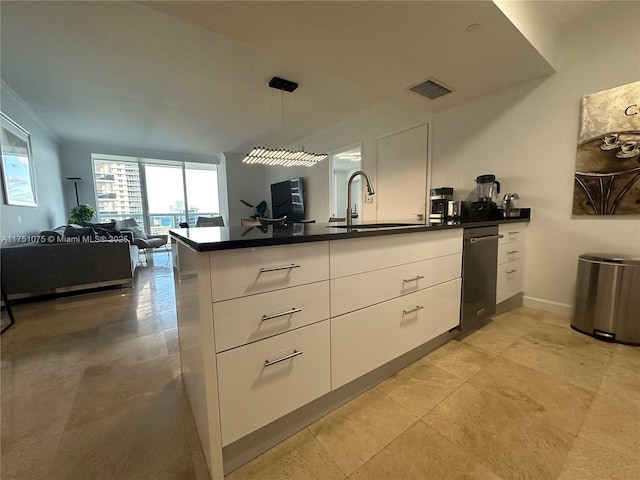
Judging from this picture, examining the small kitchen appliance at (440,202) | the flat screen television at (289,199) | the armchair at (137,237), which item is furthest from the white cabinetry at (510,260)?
the armchair at (137,237)

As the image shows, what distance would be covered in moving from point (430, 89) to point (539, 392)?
2594 mm

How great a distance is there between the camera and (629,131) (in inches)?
75.7

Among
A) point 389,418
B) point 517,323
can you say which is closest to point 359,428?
point 389,418

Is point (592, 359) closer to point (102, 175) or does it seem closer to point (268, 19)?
point (268, 19)

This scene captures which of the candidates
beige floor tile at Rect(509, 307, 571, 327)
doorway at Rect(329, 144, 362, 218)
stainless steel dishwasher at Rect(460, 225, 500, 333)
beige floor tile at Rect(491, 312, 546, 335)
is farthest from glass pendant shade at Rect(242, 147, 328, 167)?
beige floor tile at Rect(509, 307, 571, 327)

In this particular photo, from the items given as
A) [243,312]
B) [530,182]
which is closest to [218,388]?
[243,312]

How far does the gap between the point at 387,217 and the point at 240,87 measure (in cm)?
267

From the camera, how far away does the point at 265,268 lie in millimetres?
923

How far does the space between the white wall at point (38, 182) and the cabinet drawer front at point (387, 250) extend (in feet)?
13.9

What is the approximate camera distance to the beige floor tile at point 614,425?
1.03 m

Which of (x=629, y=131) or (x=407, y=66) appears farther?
(x=407, y=66)

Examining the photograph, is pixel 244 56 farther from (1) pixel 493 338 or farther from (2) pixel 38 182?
(2) pixel 38 182

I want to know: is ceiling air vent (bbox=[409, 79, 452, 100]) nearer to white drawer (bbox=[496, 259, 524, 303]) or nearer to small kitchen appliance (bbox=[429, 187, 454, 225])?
small kitchen appliance (bbox=[429, 187, 454, 225])

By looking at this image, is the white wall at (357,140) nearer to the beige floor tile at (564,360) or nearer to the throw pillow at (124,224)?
the beige floor tile at (564,360)
